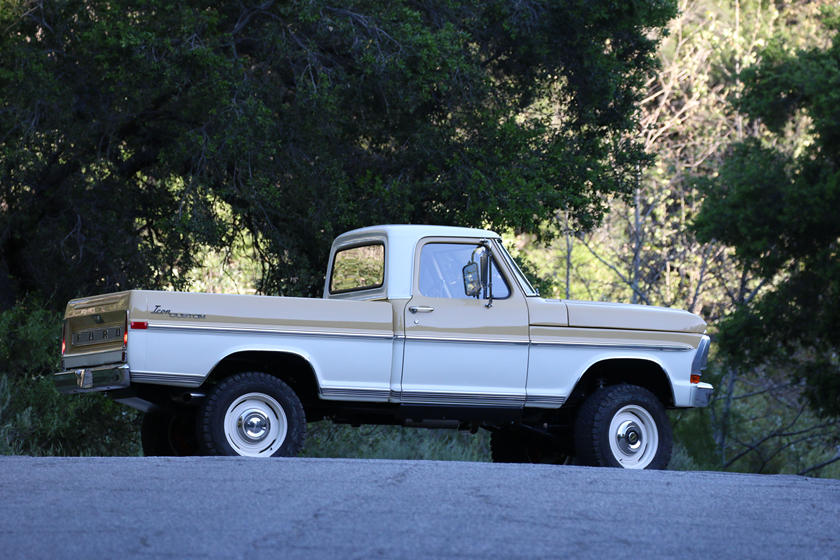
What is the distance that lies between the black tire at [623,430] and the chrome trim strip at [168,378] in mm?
3257

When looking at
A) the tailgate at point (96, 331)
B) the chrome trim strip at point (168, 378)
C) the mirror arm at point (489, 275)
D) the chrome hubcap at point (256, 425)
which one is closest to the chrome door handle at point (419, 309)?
the mirror arm at point (489, 275)

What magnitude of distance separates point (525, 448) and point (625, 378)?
1.41 m

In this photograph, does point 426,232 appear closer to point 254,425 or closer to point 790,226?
point 254,425

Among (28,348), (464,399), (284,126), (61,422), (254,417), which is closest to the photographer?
(254,417)

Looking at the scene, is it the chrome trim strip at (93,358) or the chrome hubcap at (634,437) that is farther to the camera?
the chrome hubcap at (634,437)

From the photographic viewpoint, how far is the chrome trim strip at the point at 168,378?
31.8 ft

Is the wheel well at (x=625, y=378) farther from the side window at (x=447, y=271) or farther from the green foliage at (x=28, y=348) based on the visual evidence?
the green foliage at (x=28, y=348)

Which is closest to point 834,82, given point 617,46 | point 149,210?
point 617,46

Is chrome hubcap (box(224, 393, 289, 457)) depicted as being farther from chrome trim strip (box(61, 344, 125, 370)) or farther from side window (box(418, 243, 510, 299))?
side window (box(418, 243, 510, 299))

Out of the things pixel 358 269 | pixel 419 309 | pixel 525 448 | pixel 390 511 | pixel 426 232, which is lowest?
pixel 390 511

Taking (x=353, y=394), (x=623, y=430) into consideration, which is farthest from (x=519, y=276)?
(x=353, y=394)

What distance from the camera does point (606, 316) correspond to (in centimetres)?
1107

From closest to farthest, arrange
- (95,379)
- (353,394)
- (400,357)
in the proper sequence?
(95,379), (353,394), (400,357)

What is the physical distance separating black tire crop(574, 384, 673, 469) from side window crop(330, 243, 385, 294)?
2.09m
